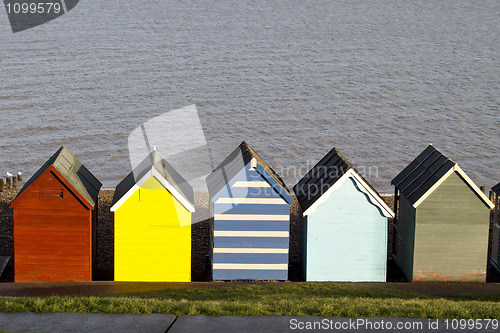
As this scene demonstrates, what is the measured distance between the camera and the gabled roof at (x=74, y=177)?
14536 millimetres

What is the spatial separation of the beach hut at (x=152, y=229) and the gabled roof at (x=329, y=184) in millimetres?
2413

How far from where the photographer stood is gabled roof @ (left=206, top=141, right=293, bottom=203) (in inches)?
576

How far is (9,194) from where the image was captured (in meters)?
22.0

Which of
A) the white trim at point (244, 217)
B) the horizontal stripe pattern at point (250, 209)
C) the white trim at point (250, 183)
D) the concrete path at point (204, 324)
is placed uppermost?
the white trim at point (250, 183)

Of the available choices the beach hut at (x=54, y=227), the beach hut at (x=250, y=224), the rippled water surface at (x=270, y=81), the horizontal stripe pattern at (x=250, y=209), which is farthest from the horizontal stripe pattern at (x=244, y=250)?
the rippled water surface at (x=270, y=81)

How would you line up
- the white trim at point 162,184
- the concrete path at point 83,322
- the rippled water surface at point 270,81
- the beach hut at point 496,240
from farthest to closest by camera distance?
the rippled water surface at point 270,81
the beach hut at point 496,240
the white trim at point 162,184
the concrete path at point 83,322

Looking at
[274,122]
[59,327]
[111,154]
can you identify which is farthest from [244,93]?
[59,327]

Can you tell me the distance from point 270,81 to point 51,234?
27.2m

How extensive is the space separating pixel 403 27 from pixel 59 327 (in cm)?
4766

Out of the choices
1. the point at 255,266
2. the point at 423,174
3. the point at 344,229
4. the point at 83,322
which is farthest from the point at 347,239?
the point at 83,322

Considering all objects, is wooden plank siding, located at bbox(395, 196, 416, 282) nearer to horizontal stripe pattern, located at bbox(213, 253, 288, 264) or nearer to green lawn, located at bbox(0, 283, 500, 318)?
green lawn, located at bbox(0, 283, 500, 318)

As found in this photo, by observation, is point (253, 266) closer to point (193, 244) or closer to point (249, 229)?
point (249, 229)

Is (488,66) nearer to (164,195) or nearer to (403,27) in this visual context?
(403,27)

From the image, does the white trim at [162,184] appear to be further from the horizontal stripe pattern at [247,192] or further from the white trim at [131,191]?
the horizontal stripe pattern at [247,192]
